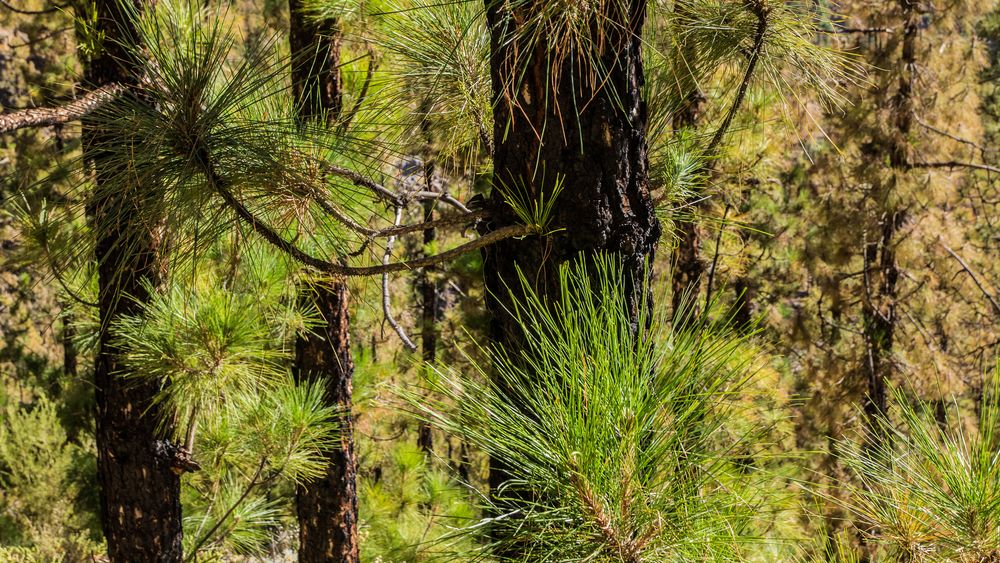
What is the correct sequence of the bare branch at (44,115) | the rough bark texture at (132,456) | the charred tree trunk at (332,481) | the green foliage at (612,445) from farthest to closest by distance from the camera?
the charred tree trunk at (332,481) < the rough bark texture at (132,456) < the bare branch at (44,115) < the green foliage at (612,445)

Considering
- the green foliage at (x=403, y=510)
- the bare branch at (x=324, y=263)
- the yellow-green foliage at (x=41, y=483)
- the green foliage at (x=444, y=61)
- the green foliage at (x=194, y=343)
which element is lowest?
the yellow-green foliage at (x=41, y=483)

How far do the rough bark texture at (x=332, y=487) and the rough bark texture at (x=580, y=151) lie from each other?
247cm

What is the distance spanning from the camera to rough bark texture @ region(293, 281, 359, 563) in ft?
11.7

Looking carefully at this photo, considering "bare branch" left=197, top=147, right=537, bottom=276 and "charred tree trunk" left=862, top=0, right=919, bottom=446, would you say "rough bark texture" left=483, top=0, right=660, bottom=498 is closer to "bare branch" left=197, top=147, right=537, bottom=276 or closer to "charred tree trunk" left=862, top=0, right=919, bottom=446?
"bare branch" left=197, top=147, right=537, bottom=276

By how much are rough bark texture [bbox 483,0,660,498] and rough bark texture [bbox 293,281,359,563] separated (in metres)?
2.47

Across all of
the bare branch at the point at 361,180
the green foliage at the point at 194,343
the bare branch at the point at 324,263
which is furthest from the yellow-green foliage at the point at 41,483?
the bare branch at the point at 324,263

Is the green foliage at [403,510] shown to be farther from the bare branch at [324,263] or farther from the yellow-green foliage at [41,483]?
the yellow-green foliage at [41,483]

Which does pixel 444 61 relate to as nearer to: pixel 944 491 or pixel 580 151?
pixel 580 151

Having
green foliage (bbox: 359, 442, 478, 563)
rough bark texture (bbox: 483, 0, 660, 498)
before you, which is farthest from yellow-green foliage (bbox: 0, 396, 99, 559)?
rough bark texture (bbox: 483, 0, 660, 498)

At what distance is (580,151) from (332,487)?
9.37 feet

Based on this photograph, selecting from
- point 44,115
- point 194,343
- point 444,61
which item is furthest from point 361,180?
point 194,343

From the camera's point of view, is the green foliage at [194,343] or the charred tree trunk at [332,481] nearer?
the green foliage at [194,343]

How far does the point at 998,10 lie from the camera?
332 inches

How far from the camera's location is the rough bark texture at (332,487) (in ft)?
11.7
